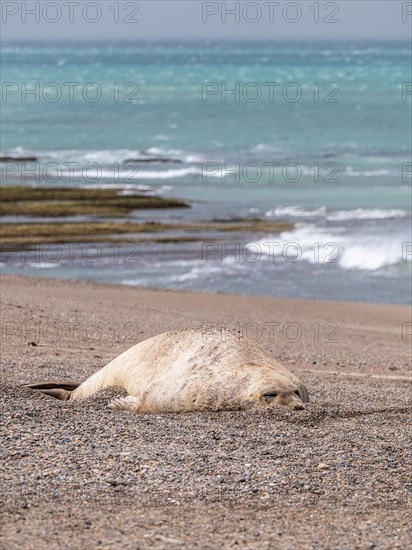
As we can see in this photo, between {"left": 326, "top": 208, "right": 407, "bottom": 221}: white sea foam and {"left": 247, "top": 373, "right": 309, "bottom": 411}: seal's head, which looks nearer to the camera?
{"left": 247, "top": 373, "right": 309, "bottom": 411}: seal's head

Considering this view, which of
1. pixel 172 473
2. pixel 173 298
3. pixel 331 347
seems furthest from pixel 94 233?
pixel 172 473

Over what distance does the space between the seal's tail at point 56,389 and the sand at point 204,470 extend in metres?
0.24

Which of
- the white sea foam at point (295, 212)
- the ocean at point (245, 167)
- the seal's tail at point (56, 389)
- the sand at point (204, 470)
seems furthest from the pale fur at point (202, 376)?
the white sea foam at point (295, 212)

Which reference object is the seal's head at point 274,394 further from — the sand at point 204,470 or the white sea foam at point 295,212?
the white sea foam at point 295,212

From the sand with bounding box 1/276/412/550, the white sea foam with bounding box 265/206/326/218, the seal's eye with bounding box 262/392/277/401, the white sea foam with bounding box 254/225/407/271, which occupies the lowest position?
the white sea foam with bounding box 254/225/407/271

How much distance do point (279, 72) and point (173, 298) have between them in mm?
80183

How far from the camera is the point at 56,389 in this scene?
906 cm

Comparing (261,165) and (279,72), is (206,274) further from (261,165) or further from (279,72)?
(279,72)

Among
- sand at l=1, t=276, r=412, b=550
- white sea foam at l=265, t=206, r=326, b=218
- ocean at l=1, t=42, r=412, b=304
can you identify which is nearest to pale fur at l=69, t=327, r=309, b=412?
sand at l=1, t=276, r=412, b=550

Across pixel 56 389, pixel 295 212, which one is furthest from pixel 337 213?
pixel 56 389

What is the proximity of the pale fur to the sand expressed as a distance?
0.19 metres

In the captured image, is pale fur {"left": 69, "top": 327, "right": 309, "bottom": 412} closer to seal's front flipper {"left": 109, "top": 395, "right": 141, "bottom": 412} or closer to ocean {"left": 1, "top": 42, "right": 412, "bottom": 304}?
seal's front flipper {"left": 109, "top": 395, "right": 141, "bottom": 412}

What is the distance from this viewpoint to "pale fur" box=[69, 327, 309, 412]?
7.81 meters

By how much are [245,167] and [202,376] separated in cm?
2876
